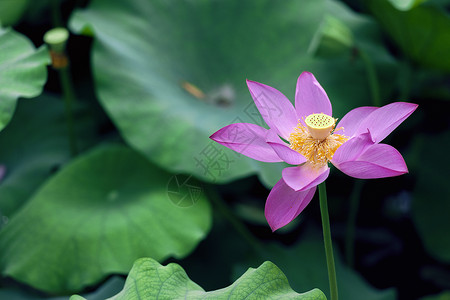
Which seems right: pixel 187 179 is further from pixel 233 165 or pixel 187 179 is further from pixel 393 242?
pixel 393 242

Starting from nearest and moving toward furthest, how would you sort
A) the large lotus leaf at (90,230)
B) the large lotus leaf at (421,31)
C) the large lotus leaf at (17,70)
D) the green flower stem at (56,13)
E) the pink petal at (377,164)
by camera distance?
the pink petal at (377,164) < the large lotus leaf at (17,70) < the large lotus leaf at (90,230) < the large lotus leaf at (421,31) < the green flower stem at (56,13)

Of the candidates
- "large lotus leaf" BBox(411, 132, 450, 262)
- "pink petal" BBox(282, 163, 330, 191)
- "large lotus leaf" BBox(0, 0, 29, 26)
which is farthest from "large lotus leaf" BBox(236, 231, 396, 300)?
"large lotus leaf" BBox(0, 0, 29, 26)

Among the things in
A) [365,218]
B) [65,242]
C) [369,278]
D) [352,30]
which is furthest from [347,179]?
[65,242]

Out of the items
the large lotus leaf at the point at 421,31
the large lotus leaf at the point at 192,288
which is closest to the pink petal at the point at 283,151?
the large lotus leaf at the point at 192,288

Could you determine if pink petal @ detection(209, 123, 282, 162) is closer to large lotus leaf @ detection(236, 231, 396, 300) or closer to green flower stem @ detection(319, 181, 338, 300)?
green flower stem @ detection(319, 181, 338, 300)

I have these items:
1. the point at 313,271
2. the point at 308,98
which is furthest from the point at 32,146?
the point at 308,98

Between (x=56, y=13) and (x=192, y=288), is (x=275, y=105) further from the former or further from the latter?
(x=56, y=13)

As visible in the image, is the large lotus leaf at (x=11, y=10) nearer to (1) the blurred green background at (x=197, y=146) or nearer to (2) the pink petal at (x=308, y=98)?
(1) the blurred green background at (x=197, y=146)
